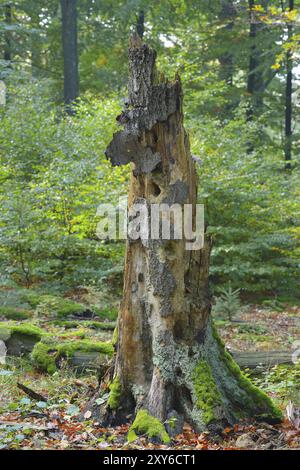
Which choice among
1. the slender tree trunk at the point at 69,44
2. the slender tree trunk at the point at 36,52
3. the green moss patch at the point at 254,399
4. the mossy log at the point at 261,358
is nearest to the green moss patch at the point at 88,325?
the mossy log at the point at 261,358

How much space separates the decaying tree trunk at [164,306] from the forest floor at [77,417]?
0.20 m

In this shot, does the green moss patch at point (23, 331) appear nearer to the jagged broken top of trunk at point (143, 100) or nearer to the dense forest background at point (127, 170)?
the dense forest background at point (127, 170)

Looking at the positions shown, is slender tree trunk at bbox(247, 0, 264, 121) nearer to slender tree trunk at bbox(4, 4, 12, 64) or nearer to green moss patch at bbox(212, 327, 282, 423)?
slender tree trunk at bbox(4, 4, 12, 64)

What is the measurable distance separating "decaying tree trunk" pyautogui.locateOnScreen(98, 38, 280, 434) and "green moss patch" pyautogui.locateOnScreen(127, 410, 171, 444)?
1.3 inches

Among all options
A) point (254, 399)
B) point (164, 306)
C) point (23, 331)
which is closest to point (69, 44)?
point (23, 331)

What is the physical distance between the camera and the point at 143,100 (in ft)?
15.8

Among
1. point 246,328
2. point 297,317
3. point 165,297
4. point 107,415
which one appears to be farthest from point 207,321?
point 297,317

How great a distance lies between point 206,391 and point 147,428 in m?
0.58

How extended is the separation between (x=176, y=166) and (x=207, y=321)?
4.48 ft

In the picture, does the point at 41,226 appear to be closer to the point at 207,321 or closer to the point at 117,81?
the point at 207,321

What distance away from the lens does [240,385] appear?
511 centimetres

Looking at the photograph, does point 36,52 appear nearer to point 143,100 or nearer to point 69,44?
point 69,44

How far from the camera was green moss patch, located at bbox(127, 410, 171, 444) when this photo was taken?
448 cm

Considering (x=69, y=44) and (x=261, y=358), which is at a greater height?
(x=69, y=44)
